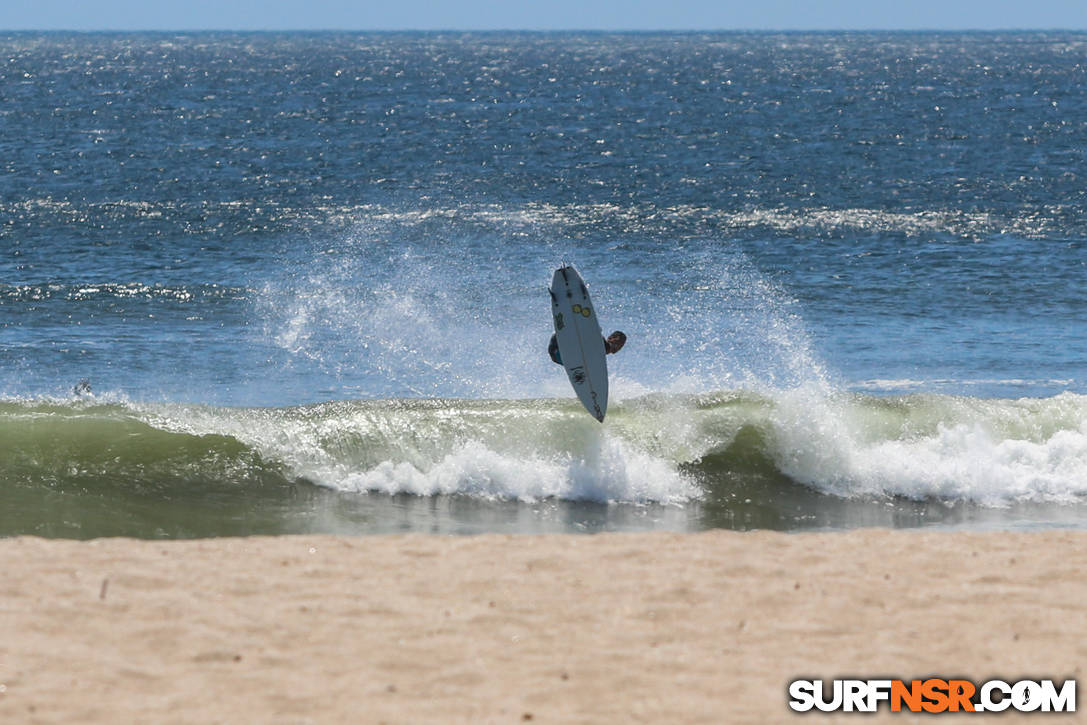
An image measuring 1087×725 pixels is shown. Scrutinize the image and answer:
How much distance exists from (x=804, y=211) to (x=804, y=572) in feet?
95.5

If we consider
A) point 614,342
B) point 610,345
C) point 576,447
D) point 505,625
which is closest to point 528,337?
point 610,345

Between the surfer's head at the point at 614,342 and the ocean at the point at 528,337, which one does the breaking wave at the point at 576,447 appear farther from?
the surfer's head at the point at 614,342

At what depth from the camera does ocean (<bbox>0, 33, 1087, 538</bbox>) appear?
1473 centimetres

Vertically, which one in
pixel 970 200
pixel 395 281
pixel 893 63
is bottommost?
pixel 395 281

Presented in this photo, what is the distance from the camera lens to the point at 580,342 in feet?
55.4

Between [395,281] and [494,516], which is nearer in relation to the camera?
[494,516]

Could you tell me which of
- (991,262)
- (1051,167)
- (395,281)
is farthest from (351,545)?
(1051,167)

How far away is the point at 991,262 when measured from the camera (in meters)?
29.4

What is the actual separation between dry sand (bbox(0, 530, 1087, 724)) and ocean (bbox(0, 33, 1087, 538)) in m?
3.33

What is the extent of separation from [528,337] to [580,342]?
558 cm

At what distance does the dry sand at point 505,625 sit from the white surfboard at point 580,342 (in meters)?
5.71

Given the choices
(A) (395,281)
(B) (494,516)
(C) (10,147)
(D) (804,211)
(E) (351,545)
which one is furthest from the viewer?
(C) (10,147)

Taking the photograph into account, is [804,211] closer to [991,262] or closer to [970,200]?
[970,200]

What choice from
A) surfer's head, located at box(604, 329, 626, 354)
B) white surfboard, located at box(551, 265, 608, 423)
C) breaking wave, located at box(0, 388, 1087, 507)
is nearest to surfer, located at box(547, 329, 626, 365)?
surfer's head, located at box(604, 329, 626, 354)
